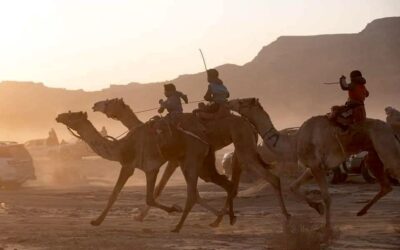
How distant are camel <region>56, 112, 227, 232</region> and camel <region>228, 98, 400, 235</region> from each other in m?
1.22

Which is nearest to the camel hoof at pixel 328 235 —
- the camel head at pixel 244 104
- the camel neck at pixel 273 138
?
the camel neck at pixel 273 138

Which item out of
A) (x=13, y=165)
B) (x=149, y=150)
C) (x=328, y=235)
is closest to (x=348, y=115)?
(x=328, y=235)

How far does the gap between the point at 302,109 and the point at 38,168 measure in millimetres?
101542

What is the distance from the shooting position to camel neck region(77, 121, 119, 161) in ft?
57.0

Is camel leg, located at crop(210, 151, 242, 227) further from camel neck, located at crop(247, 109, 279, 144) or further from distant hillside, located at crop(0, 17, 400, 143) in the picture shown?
distant hillside, located at crop(0, 17, 400, 143)

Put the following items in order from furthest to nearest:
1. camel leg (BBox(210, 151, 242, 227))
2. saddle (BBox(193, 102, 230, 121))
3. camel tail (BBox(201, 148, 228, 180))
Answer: camel tail (BBox(201, 148, 228, 180)) < camel leg (BBox(210, 151, 242, 227)) < saddle (BBox(193, 102, 230, 121))

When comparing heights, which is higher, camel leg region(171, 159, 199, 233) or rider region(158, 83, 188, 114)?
rider region(158, 83, 188, 114)

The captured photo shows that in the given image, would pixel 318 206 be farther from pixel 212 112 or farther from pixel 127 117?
pixel 127 117

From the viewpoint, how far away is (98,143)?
1748cm

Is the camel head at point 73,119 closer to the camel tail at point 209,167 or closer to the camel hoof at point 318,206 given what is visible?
the camel tail at point 209,167

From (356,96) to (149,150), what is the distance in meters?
4.27

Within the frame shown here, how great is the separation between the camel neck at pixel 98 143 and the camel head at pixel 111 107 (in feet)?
2.55

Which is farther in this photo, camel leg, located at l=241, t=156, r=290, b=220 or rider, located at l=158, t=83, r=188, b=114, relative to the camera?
rider, located at l=158, t=83, r=188, b=114

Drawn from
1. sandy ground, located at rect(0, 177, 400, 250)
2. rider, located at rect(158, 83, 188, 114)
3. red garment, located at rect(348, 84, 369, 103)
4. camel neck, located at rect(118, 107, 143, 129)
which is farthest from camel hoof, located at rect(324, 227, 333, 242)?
camel neck, located at rect(118, 107, 143, 129)
